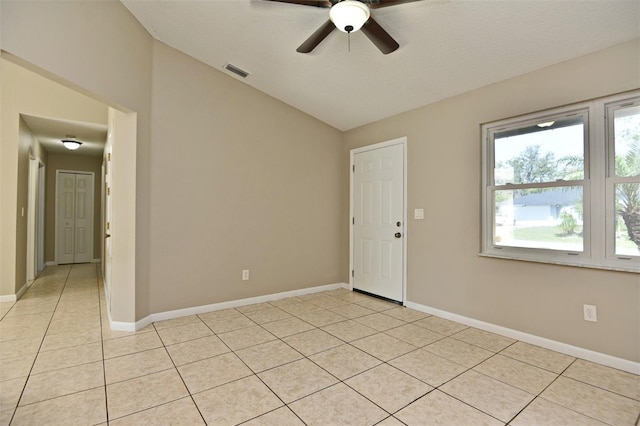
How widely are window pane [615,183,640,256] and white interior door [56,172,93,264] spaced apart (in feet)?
29.6

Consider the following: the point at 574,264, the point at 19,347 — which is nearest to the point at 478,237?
the point at 574,264

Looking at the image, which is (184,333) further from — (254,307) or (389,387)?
(389,387)

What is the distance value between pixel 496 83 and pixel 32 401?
14.6 ft

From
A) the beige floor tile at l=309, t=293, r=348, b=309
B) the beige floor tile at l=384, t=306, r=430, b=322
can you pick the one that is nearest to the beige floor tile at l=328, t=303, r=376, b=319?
the beige floor tile at l=309, t=293, r=348, b=309

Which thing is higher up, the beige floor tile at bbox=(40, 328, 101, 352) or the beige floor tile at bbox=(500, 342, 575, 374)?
the beige floor tile at bbox=(40, 328, 101, 352)

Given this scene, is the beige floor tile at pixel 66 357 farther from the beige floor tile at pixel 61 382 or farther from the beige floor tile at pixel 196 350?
the beige floor tile at pixel 196 350

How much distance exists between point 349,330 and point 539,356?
Result: 1621mm

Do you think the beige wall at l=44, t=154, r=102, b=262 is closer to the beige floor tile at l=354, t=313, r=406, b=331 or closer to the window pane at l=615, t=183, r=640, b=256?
the beige floor tile at l=354, t=313, r=406, b=331

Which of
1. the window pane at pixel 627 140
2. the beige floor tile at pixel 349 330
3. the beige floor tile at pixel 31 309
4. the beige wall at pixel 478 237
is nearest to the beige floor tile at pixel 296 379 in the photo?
A: the beige floor tile at pixel 349 330

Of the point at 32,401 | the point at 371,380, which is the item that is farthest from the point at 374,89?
the point at 32,401

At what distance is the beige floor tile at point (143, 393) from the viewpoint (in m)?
1.81

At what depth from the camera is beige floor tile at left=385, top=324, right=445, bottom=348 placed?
2828mm

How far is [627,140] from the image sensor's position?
7.80 feet

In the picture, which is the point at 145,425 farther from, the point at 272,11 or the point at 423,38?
the point at 423,38
